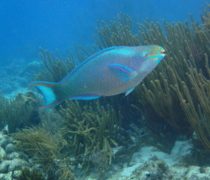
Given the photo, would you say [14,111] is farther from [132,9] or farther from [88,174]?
[132,9]

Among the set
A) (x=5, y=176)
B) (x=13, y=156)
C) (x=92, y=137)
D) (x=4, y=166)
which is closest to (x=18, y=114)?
(x=13, y=156)

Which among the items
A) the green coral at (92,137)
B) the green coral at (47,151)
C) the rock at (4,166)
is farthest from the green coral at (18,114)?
the green coral at (92,137)

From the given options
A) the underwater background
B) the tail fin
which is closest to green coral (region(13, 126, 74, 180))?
the underwater background

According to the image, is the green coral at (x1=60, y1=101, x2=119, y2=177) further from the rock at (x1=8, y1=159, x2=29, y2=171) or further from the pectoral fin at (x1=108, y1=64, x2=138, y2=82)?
the pectoral fin at (x1=108, y1=64, x2=138, y2=82)

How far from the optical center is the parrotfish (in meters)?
1.73

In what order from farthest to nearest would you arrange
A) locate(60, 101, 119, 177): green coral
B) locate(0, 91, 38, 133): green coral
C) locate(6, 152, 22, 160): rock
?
locate(0, 91, 38, 133): green coral
locate(6, 152, 22, 160): rock
locate(60, 101, 119, 177): green coral

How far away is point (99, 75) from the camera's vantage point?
5.86 feet

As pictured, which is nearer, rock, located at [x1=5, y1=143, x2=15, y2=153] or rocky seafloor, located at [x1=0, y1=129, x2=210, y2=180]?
rocky seafloor, located at [x1=0, y1=129, x2=210, y2=180]

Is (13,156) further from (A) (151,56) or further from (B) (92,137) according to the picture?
(A) (151,56)

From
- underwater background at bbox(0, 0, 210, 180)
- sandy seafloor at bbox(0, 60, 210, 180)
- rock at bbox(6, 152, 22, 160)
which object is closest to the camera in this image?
sandy seafloor at bbox(0, 60, 210, 180)

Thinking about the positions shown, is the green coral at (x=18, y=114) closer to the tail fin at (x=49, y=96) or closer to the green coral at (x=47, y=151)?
the green coral at (x=47, y=151)

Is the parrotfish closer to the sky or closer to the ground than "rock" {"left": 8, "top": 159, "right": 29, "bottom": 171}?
closer to the sky

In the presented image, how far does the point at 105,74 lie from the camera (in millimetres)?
1778

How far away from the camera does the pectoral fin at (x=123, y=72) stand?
1.71 m
